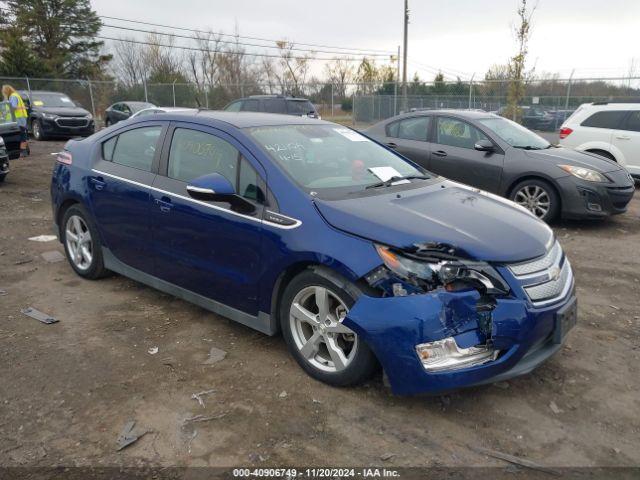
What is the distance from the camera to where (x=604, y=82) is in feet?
56.3

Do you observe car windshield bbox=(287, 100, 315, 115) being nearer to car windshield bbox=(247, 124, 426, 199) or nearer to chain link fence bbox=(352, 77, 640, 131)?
chain link fence bbox=(352, 77, 640, 131)

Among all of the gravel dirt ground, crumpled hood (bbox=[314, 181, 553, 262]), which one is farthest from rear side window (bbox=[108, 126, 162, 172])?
crumpled hood (bbox=[314, 181, 553, 262])

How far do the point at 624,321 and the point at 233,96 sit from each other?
3110 centimetres

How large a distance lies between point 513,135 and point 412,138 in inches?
60.7

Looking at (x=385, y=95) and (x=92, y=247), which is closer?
(x=92, y=247)

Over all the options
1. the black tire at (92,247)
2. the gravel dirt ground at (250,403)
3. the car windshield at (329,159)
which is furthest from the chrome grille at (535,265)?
the black tire at (92,247)

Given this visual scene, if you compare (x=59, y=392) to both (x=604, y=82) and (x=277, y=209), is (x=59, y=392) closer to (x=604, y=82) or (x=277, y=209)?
(x=277, y=209)

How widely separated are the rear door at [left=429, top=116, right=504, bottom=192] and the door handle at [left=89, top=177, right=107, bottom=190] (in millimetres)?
5116

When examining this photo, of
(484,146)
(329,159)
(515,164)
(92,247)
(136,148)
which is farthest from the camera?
(484,146)

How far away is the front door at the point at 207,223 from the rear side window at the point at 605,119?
9.43 m

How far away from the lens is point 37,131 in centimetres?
1847

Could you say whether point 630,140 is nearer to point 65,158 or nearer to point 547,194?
point 547,194

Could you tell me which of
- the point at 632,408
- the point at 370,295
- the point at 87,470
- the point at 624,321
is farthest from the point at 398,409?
the point at 624,321

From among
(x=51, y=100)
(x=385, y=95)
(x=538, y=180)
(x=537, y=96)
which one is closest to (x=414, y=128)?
(x=538, y=180)
